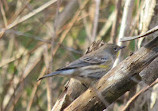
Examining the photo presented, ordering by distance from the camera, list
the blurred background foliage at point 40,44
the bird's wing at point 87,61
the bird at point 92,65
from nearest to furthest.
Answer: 1. the bird at point 92,65
2. the bird's wing at point 87,61
3. the blurred background foliage at point 40,44

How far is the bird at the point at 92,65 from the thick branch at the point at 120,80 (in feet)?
1.80

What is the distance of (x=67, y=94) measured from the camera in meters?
3.47

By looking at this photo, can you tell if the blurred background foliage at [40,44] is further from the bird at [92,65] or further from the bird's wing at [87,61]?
the bird's wing at [87,61]

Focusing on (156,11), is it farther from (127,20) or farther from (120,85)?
(120,85)

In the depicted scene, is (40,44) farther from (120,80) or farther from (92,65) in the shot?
(120,80)

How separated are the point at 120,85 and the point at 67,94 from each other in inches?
29.7

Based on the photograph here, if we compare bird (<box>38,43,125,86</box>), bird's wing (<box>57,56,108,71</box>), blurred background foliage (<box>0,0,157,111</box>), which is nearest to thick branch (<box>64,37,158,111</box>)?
bird (<box>38,43,125,86</box>)

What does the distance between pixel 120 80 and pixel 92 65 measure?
1312 millimetres

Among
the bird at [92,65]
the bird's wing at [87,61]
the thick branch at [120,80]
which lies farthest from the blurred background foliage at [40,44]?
the thick branch at [120,80]

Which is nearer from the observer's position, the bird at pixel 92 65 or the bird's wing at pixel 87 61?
the bird at pixel 92 65

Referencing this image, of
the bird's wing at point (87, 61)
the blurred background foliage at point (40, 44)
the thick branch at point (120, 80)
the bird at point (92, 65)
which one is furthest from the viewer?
the blurred background foliage at point (40, 44)

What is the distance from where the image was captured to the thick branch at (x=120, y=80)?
288 centimetres

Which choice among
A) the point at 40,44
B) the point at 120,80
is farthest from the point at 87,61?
the point at 40,44

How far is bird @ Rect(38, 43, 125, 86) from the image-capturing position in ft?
12.2
